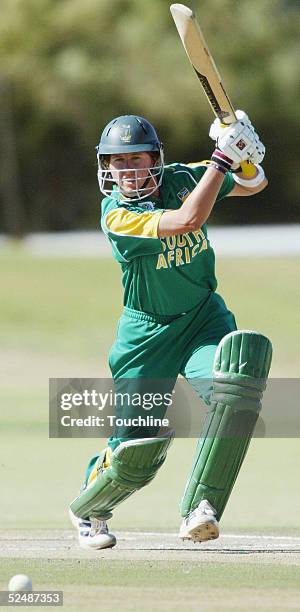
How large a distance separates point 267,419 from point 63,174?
20063 millimetres

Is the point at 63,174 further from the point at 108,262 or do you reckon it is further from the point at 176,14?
the point at 176,14

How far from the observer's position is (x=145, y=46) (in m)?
26.7

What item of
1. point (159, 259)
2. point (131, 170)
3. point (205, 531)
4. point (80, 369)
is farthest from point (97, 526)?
point (80, 369)

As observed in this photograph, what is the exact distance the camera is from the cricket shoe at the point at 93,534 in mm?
4625

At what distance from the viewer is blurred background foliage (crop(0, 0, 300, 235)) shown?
2670 cm

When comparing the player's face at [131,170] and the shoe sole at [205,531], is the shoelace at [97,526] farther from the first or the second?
the player's face at [131,170]

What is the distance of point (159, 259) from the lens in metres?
4.48

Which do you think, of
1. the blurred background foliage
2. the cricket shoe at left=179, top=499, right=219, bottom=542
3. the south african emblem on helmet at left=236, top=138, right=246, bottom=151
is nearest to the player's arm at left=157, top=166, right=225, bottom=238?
the south african emblem on helmet at left=236, top=138, right=246, bottom=151

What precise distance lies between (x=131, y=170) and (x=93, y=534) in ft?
4.32

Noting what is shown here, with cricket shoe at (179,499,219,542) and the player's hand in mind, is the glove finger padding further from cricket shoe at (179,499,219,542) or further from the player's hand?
cricket shoe at (179,499,219,542)

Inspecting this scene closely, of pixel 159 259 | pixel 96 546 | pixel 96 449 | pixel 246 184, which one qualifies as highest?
pixel 246 184

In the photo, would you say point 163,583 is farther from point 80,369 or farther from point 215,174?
point 80,369

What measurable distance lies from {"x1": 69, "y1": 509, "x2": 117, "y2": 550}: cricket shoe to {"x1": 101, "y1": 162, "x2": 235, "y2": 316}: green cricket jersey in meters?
0.81

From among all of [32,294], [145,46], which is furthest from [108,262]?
[145,46]
